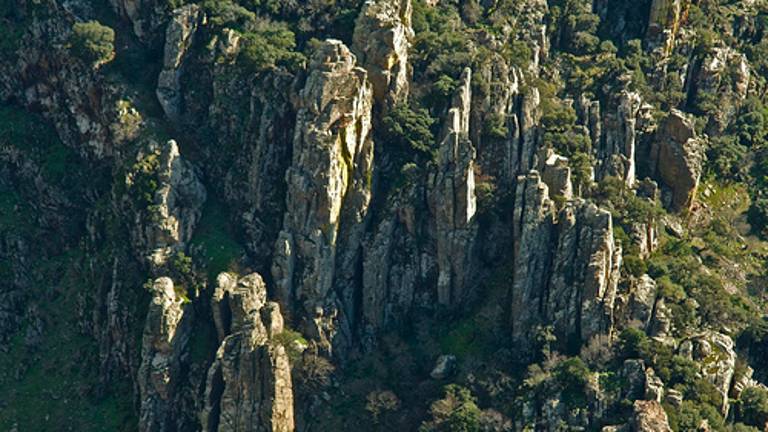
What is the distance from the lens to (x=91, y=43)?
13112 centimetres

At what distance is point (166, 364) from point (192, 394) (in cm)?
372

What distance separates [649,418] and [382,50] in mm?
42723

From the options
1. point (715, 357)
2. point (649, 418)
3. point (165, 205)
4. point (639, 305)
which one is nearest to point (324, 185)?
point (165, 205)

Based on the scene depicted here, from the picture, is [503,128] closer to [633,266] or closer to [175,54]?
[633,266]

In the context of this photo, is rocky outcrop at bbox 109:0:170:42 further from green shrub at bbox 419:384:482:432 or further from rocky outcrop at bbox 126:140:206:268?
green shrub at bbox 419:384:482:432

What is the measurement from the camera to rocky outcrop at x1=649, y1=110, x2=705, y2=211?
426 ft

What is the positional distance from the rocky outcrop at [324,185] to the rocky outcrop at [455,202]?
7.04 metres

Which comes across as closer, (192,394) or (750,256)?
(192,394)

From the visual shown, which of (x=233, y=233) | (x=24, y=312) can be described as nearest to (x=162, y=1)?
(x=233, y=233)

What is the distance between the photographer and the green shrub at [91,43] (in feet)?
431

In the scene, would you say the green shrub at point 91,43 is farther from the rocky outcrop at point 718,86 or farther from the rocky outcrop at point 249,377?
the rocky outcrop at point 718,86

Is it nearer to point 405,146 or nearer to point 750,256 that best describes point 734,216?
point 750,256

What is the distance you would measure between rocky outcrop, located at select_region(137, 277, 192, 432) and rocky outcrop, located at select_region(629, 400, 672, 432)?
4131 centimetres

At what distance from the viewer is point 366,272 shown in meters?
122
